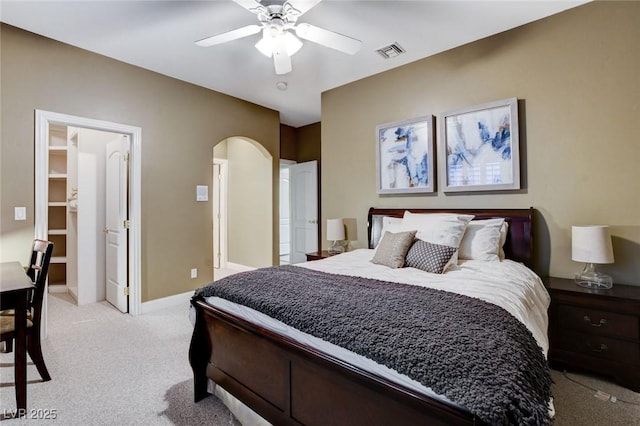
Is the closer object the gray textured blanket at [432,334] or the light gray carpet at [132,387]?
the gray textured blanket at [432,334]

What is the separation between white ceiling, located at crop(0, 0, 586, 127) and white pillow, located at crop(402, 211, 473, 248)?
169 cm

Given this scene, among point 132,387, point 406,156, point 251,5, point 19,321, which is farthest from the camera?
point 406,156

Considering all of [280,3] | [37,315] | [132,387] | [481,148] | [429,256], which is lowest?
[132,387]

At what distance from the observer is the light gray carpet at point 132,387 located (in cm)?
186

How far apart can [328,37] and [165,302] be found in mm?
3380

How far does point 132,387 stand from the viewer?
2164 mm

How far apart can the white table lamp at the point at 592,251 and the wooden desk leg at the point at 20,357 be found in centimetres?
368

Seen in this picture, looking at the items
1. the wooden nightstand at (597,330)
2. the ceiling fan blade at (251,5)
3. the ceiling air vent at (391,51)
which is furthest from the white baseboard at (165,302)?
the wooden nightstand at (597,330)

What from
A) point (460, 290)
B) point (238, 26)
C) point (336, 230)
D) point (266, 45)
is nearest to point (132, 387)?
point (460, 290)

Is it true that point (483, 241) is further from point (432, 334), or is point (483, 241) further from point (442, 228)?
point (432, 334)

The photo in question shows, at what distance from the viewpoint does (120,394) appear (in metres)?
2.09

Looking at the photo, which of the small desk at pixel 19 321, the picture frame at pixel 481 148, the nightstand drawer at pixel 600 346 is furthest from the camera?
the picture frame at pixel 481 148

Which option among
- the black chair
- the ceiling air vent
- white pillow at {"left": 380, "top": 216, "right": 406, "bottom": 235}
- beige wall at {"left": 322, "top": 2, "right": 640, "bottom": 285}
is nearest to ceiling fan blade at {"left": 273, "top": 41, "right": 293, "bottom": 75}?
the ceiling air vent

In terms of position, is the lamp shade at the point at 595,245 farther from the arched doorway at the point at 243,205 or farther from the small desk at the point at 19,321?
the arched doorway at the point at 243,205
